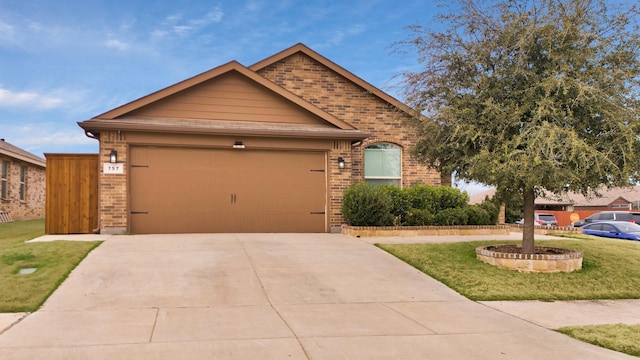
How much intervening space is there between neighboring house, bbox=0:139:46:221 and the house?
11.5 metres

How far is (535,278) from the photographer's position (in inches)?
404

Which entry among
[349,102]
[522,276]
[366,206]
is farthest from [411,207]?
[522,276]

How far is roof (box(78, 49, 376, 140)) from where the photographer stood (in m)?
13.6

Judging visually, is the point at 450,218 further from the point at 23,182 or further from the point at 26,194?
the point at 26,194

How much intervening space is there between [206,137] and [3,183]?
1464 centimetres

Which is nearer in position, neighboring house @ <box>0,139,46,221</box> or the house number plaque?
the house number plaque

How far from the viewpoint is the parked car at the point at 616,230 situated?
20578mm

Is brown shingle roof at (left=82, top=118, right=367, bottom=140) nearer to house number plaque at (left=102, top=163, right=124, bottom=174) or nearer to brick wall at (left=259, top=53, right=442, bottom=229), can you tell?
house number plaque at (left=102, top=163, right=124, bottom=174)

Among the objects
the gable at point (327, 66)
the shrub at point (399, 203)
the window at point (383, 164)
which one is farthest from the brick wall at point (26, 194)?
the shrub at point (399, 203)

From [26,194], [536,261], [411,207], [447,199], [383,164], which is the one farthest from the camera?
[26,194]

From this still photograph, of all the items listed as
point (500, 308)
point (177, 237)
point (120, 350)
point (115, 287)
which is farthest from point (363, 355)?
point (177, 237)

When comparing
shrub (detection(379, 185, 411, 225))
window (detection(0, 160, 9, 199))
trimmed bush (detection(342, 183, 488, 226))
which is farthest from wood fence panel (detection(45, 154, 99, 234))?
window (detection(0, 160, 9, 199))

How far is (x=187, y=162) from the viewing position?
561 inches

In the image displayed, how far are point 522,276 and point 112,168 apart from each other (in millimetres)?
10212
